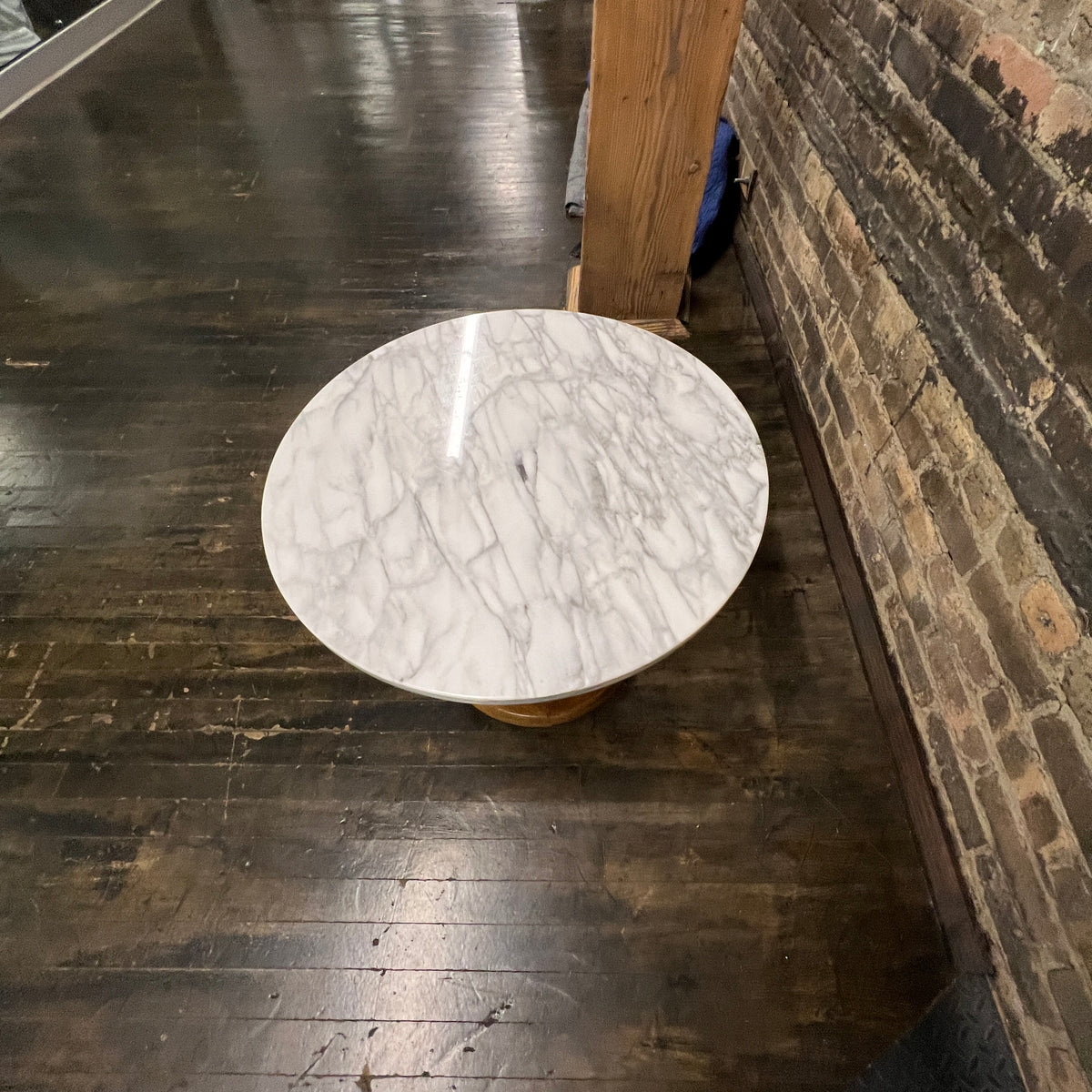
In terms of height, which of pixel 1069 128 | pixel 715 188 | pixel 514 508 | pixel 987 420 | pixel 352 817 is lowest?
pixel 352 817

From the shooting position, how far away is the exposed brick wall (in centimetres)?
95

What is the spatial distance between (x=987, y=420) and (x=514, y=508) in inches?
32.4

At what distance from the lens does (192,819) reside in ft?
4.58

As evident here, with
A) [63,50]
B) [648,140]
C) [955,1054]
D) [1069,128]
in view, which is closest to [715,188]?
[648,140]

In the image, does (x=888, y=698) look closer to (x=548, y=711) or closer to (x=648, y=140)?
(x=548, y=711)

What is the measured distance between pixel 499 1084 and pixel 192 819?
796mm

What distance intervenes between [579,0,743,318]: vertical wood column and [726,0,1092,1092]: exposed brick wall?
1.14ft

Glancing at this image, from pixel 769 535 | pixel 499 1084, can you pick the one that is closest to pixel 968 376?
pixel 769 535

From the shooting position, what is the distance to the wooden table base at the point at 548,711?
1436 mm

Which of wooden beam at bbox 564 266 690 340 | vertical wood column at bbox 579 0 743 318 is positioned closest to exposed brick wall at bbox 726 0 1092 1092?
vertical wood column at bbox 579 0 743 318

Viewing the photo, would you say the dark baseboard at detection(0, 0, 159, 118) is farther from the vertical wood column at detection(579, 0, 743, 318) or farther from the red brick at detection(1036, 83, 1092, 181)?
the red brick at detection(1036, 83, 1092, 181)

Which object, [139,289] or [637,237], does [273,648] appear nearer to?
[637,237]

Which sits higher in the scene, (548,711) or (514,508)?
(514,508)

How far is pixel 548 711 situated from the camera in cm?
144
